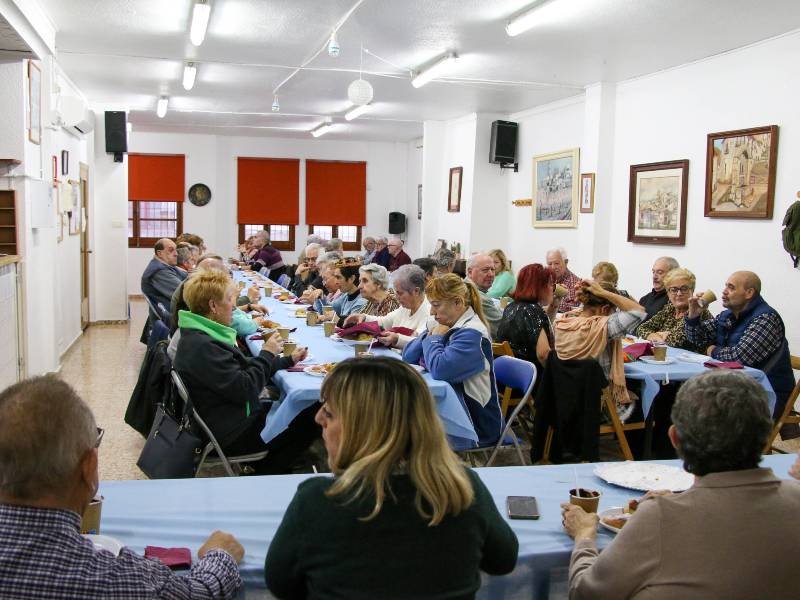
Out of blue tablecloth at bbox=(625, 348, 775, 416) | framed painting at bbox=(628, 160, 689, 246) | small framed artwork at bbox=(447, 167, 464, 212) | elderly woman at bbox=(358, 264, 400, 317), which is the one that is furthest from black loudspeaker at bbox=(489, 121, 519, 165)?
blue tablecloth at bbox=(625, 348, 775, 416)

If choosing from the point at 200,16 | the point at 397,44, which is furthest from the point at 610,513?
the point at 397,44

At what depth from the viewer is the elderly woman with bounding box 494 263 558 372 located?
468 cm

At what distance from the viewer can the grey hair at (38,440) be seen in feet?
4.51

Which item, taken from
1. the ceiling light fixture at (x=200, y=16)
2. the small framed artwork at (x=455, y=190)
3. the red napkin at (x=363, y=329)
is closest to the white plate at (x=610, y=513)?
the red napkin at (x=363, y=329)

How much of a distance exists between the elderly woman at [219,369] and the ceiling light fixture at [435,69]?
4791 mm

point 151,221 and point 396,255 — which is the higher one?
point 151,221

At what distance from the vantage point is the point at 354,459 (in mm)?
1562

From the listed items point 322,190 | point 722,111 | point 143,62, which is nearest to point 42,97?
point 143,62

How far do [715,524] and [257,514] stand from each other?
113 cm

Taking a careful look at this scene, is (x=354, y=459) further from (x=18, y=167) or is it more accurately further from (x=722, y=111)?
(x=722, y=111)

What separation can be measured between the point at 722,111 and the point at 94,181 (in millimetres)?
8531

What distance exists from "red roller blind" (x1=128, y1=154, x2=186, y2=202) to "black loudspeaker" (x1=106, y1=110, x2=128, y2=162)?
4346mm

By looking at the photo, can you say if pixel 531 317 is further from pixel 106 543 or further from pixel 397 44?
pixel 397 44

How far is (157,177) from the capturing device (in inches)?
625
